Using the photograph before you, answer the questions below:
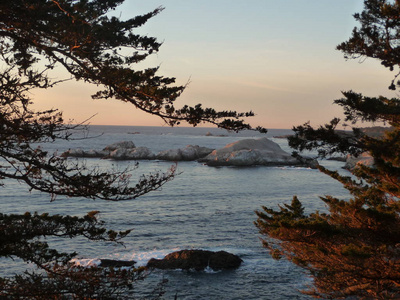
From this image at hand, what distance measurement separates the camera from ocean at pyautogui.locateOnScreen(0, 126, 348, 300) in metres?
19.0

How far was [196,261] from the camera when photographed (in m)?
21.0

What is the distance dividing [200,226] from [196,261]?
821cm

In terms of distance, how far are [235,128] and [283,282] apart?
12824mm

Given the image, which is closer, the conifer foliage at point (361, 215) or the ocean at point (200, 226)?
the conifer foliage at point (361, 215)

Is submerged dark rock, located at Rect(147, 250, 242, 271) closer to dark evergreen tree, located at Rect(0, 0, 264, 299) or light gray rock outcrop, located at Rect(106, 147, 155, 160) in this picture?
dark evergreen tree, located at Rect(0, 0, 264, 299)

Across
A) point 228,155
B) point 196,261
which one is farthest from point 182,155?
point 196,261

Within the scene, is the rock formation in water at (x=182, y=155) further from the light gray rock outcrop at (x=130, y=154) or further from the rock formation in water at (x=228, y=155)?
the light gray rock outcrop at (x=130, y=154)

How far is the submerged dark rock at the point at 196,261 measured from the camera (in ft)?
68.4

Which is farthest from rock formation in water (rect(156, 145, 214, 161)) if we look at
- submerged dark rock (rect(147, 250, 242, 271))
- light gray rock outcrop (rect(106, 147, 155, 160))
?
submerged dark rock (rect(147, 250, 242, 271))

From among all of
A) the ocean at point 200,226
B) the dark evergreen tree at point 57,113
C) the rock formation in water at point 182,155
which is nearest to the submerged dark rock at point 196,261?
the ocean at point 200,226

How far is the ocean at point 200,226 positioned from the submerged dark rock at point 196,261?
382 mm

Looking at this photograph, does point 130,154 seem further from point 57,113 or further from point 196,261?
point 57,113

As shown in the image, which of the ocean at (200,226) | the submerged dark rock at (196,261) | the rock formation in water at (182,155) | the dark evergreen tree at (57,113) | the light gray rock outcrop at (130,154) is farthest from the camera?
the rock formation in water at (182,155)

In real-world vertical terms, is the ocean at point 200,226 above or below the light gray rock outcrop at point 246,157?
below
